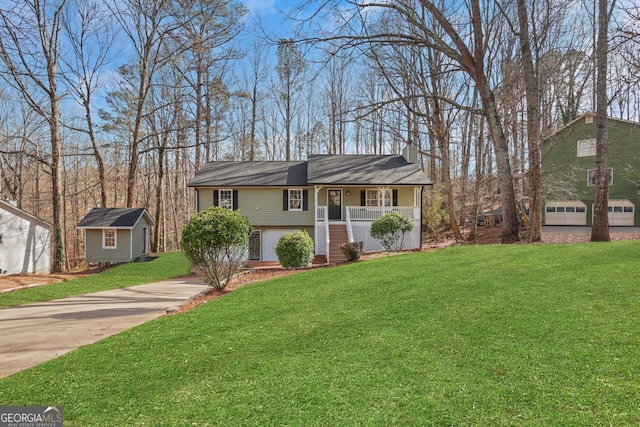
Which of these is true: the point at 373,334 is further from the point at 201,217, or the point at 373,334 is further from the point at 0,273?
the point at 0,273

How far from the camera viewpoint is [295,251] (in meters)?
11.3

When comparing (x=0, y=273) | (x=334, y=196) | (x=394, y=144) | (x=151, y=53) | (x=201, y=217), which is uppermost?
(x=151, y=53)

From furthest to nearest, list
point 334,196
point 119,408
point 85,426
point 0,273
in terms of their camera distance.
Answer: point 334,196 → point 0,273 → point 119,408 → point 85,426

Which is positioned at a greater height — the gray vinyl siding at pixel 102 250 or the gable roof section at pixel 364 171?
the gable roof section at pixel 364 171

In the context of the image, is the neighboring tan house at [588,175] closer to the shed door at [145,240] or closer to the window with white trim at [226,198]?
the window with white trim at [226,198]

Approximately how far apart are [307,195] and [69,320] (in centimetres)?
1200

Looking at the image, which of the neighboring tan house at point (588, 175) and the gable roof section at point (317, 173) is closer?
the gable roof section at point (317, 173)

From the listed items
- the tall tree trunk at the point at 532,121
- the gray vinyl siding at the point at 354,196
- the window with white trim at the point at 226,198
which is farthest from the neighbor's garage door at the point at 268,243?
the tall tree trunk at the point at 532,121

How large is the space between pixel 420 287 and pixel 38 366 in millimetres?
5680

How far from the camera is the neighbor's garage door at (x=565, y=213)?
65.9 feet

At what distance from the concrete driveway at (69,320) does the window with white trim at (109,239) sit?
29.0 ft

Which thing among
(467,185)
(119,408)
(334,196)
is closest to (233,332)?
(119,408)

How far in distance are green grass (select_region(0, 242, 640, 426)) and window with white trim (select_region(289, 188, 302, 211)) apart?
11.3 m

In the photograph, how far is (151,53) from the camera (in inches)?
779
